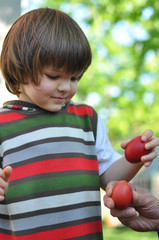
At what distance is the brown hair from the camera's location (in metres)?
1.47

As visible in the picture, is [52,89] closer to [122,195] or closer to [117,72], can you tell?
[122,195]

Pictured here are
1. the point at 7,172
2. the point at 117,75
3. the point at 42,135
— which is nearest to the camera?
the point at 7,172

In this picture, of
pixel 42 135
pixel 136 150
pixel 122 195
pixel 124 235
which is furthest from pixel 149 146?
pixel 124 235

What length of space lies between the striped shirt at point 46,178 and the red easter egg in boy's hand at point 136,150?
190 mm

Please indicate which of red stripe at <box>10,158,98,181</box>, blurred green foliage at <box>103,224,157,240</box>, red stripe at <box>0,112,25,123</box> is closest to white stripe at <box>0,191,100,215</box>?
red stripe at <box>10,158,98,181</box>

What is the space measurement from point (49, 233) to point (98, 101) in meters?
6.61

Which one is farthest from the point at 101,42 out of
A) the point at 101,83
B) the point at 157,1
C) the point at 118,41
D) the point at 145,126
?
the point at 157,1

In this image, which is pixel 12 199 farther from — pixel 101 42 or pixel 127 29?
pixel 101 42

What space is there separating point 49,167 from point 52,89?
31 cm

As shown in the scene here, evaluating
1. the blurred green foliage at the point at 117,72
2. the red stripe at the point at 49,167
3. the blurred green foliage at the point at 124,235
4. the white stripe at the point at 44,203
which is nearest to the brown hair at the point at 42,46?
the red stripe at the point at 49,167

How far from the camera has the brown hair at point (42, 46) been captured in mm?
1468

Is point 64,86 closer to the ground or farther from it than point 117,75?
farther from it

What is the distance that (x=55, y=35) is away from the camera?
1.50m

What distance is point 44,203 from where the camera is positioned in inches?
58.5
